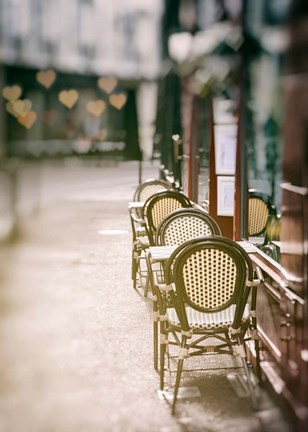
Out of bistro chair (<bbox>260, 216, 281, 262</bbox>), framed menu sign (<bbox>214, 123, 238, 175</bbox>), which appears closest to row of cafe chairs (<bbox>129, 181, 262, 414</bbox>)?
bistro chair (<bbox>260, 216, 281, 262</bbox>)

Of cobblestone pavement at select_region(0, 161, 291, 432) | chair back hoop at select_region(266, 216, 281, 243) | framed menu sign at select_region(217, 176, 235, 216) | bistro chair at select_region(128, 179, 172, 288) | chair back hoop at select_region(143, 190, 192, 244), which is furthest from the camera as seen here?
bistro chair at select_region(128, 179, 172, 288)

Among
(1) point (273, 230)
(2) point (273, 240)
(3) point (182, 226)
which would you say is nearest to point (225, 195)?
(1) point (273, 230)

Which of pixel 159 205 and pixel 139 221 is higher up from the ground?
pixel 159 205

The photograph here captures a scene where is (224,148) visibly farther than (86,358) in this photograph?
Yes

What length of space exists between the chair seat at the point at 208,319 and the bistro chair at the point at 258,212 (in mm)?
2325

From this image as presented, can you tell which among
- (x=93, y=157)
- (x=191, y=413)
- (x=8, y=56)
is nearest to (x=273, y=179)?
(x=191, y=413)

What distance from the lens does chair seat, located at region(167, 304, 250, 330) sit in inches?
160

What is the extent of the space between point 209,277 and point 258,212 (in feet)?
9.20

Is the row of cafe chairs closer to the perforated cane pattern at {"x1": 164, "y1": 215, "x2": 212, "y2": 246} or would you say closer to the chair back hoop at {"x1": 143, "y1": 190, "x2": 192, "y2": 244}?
the perforated cane pattern at {"x1": 164, "y1": 215, "x2": 212, "y2": 246}

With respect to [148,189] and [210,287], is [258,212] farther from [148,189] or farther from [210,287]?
[210,287]

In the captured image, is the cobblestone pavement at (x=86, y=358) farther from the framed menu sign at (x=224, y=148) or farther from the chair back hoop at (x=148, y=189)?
the framed menu sign at (x=224, y=148)

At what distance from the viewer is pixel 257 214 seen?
6.61 meters

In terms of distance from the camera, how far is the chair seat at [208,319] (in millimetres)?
4070

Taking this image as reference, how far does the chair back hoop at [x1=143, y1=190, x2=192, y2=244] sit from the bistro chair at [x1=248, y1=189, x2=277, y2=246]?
0.69m
